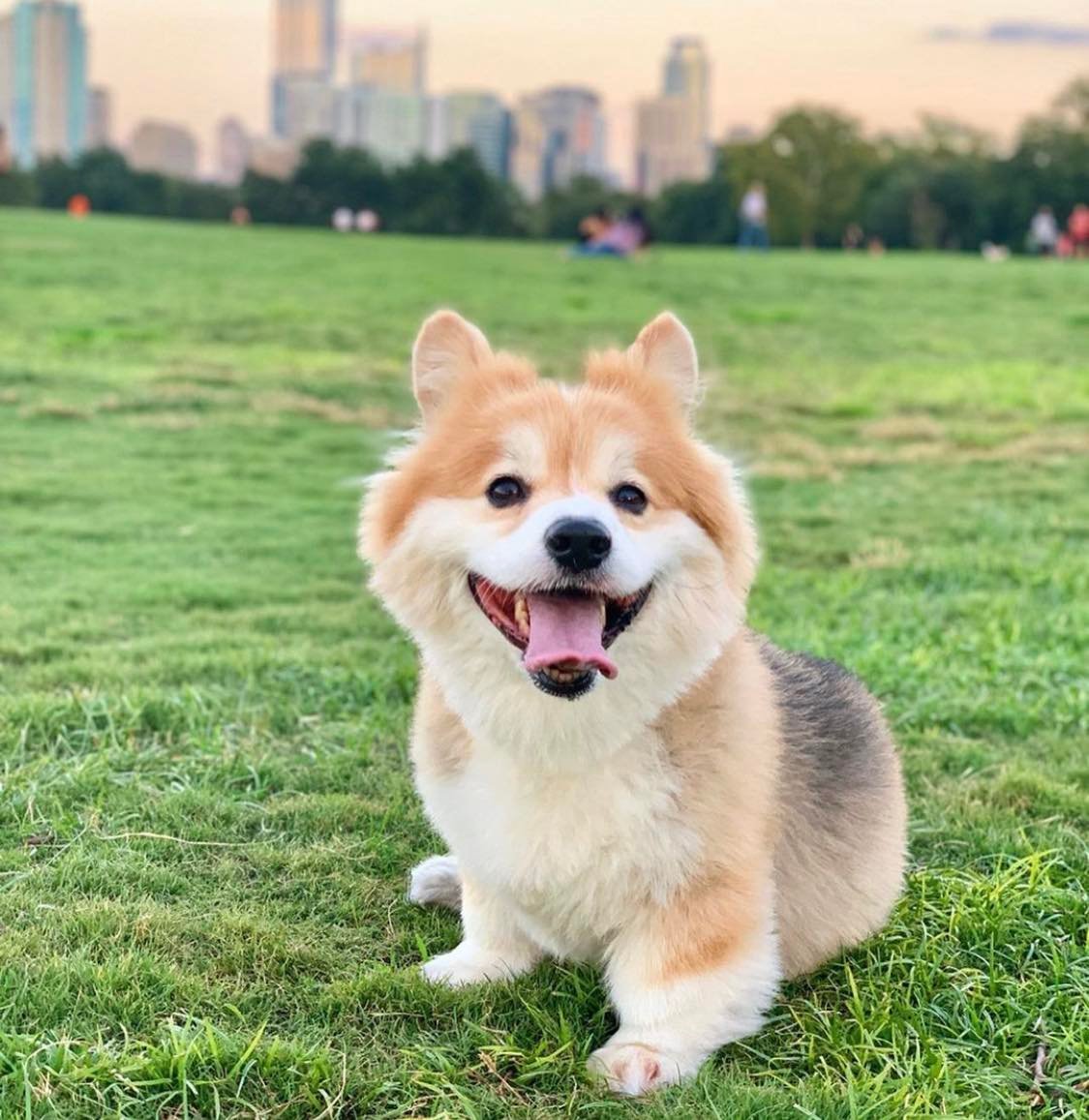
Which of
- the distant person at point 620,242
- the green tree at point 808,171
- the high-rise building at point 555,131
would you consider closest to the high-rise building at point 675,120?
the high-rise building at point 555,131

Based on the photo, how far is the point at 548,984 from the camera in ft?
10.7

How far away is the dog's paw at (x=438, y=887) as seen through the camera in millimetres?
3658

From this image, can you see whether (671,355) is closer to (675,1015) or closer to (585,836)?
(585,836)

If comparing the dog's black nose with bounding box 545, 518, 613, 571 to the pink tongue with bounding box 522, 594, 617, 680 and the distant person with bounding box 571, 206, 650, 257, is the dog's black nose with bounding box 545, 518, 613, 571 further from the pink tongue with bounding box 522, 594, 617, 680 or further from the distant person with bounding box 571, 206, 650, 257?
the distant person with bounding box 571, 206, 650, 257

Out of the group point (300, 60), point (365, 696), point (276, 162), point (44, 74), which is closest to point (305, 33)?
point (300, 60)

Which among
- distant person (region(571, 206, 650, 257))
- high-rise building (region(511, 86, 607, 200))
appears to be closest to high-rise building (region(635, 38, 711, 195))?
high-rise building (region(511, 86, 607, 200))

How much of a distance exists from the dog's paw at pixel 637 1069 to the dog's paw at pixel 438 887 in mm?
841

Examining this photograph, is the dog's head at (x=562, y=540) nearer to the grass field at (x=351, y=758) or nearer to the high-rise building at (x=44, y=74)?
the grass field at (x=351, y=758)

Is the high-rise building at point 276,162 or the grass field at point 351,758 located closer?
the grass field at point 351,758

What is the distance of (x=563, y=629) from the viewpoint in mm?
2830

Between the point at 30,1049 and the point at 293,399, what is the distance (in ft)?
30.5

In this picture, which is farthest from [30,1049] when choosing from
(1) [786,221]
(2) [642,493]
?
(1) [786,221]

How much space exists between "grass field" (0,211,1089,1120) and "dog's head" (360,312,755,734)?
0.88 m

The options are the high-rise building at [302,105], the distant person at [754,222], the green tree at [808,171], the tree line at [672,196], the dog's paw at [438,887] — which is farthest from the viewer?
the high-rise building at [302,105]
